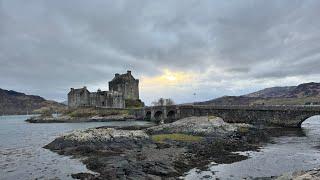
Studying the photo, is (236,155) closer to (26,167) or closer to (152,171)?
(152,171)

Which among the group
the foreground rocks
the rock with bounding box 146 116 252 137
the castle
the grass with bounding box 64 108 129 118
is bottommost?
the foreground rocks

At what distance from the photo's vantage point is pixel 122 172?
30.3 metres

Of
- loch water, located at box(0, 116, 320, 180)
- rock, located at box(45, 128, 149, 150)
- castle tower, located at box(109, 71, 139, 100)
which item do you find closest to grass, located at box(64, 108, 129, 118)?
castle tower, located at box(109, 71, 139, 100)

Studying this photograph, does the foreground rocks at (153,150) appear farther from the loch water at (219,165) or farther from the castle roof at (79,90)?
the castle roof at (79,90)

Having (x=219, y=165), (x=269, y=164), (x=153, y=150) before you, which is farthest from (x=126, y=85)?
(x=269, y=164)

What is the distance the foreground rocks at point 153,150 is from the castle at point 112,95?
349 ft

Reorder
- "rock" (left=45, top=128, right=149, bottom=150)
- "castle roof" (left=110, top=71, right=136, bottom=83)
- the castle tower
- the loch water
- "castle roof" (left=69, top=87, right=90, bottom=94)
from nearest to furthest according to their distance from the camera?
1. the loch water
2. "rock" (left=45, top=128, right=149, bottom=150)
3. "castle roof" (left=69, top=87, right=90, bottom=94)
4. the castle tower
5. "castle roof" (left=110, top=71, right=136, bottom=83)

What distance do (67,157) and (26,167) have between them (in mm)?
5853

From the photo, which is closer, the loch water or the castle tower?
the loch water

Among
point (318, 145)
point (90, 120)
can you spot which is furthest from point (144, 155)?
point (90, 120)

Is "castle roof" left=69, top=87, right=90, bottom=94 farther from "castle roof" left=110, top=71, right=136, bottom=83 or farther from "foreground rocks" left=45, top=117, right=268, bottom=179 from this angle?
"foreground rocks" left=45, top=117, right=268, bottom=179

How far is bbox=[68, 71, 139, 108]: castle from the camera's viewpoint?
562 feet

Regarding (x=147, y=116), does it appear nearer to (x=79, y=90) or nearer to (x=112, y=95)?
(x=112, y=95)

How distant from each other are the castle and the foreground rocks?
106 metres
